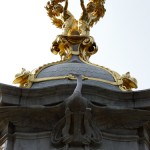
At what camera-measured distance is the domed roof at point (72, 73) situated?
43.2ft

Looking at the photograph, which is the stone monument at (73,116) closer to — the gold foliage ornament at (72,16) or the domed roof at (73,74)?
the domed roof at (73,74)

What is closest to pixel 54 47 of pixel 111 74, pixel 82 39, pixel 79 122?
pixel 82 39

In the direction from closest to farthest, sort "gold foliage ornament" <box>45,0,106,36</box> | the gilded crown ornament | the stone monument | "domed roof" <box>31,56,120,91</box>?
the stone monument, "domed roof" <box>31,56,120,91</box>, the gilded crown ornament, "gold foliage ornament" <box>45,0,106,36</box>

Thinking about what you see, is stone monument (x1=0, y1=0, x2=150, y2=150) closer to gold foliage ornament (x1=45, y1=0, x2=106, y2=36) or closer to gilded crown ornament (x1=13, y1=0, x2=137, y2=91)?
gilded crown ornament (x1=13, y1=0, x2=137, y2=91)

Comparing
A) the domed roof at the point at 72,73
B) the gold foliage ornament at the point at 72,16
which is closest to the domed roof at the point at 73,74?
the domed roof at the point at 72,73

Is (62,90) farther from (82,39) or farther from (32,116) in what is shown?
(82,39)

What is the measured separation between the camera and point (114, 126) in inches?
472

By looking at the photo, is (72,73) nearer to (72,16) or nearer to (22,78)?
(22,78)

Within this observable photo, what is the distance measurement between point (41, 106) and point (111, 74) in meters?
3.38

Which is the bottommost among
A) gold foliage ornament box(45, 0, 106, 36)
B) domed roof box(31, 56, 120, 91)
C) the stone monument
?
the stone monument

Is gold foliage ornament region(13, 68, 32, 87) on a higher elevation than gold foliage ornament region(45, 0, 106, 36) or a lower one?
lower

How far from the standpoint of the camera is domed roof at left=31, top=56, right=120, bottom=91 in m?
13.2

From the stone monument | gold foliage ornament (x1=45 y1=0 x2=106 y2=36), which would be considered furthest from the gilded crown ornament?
the stone monument

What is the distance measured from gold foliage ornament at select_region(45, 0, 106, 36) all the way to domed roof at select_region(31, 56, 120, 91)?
117 inches
